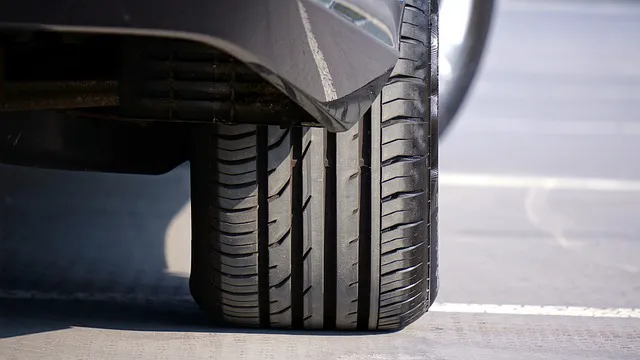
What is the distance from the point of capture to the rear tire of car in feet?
7.32

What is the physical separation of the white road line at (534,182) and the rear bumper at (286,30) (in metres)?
2.95

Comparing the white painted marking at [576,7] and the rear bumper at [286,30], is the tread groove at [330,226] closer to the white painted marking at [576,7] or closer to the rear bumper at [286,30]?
the rear bumper at [286,30]

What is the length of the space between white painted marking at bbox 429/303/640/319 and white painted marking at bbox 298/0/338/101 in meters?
1.21

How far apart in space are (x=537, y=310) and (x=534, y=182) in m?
1.97

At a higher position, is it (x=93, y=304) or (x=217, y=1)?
(x=217, y=1)

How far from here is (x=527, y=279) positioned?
3217mm

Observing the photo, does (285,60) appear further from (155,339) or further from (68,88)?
(155,339)

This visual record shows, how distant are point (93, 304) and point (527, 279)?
1250 millimetres

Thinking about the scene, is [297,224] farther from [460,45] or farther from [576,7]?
[576,7]

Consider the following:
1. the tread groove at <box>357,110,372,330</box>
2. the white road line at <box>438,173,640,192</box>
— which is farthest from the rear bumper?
the white road line at <box>438,173,640,192</box>

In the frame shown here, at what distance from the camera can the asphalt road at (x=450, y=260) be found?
7.82ft

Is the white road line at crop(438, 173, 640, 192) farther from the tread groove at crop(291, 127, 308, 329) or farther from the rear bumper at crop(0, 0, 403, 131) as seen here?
the rear bumper at crop(0, 0, 403, 131)

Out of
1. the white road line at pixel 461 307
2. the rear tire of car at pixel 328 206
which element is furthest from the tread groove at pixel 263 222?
the white road line at pixel 461 307

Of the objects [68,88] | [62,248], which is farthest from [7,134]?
[62,248]
